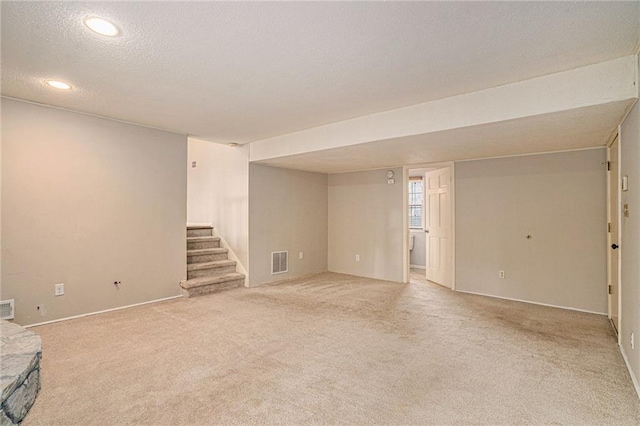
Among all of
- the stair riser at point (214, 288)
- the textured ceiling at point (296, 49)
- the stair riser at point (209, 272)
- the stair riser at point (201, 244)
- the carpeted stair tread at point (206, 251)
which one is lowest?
the stair riser at point (214, 288)

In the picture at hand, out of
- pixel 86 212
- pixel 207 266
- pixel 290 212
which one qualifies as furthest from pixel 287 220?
pixel 86 212

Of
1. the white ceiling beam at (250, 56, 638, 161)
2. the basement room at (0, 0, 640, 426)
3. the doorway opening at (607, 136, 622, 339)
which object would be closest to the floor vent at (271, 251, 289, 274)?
the basement room at (0, 0, 640, 426)

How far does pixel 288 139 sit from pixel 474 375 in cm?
360

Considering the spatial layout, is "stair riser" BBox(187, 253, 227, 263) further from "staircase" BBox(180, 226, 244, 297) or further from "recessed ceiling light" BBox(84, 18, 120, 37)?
"recessed ceiling light" BBox(84, 18, 120, 37)

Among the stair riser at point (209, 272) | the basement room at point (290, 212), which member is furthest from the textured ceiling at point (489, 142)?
the stair riser at point (209, 272)

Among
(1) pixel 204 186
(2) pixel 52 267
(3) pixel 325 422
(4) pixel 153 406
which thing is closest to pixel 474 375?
(3) pixel 325 422

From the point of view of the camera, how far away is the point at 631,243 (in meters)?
2.55

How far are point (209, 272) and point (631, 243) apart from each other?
16.6 ft

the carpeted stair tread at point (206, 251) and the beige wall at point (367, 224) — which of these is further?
the beige wall at point (367, 224)

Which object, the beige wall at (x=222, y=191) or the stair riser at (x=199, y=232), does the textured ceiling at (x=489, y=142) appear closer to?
the beige wall at (x=222, y=191)

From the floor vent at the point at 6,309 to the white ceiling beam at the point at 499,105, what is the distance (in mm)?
3732

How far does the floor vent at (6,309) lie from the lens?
129 inches

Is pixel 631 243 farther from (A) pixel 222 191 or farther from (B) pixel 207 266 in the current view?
(A) pixel 222 191

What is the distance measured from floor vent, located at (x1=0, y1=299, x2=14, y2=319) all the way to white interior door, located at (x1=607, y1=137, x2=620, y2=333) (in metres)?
6.25
